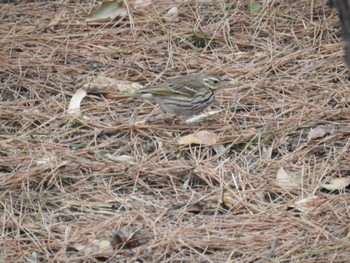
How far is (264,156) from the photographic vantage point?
19.7 ft

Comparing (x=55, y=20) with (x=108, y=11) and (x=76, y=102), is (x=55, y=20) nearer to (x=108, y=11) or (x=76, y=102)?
(x=108, y=11)

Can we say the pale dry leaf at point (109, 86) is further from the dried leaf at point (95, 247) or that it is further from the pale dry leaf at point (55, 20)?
the dried leaf at point (95, 247)

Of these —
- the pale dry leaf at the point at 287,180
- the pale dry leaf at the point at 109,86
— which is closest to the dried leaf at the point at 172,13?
the pale dry leaf at the point at 109,86

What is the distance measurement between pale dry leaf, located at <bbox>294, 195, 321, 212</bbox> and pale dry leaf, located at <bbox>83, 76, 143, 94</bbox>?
78.4 inches

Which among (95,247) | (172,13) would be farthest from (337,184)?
(172,13)

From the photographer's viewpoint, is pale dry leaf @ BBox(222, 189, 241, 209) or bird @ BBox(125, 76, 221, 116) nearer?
pale dry leaf @ BBox(222, 189, 241, 209)

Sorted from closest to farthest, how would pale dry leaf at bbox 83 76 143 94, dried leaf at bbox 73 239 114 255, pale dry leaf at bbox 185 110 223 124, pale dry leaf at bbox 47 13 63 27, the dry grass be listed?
dried leaf at bbox 73 239 114 255 → the dry grass → pale dry leaf at bbox 185 110 223 124 → pale dry leaf at bbox 83 76 143 94 → pale dry leaf at bbox 47 13 63 27

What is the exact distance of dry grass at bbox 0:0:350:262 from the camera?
5051 millimetres

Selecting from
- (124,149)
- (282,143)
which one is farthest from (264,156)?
(124,149)

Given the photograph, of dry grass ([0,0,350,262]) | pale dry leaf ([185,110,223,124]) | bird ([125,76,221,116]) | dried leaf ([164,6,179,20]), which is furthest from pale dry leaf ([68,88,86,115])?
dried leaf ([164,6,179,20])

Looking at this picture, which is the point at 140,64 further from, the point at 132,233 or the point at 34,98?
the point at 132,233

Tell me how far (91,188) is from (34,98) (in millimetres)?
1494

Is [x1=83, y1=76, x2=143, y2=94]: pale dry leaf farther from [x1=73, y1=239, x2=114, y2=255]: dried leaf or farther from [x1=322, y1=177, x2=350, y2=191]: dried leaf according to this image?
[x1=73, y1=239, x2=114, y2=255]: dried leaf

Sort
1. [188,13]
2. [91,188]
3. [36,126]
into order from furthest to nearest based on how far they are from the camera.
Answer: [188,13] < [36,126] < [91,188]
